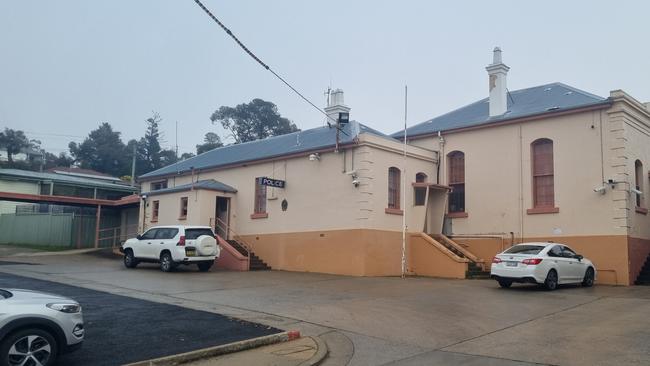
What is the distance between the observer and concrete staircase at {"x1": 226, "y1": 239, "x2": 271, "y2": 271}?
25031mm

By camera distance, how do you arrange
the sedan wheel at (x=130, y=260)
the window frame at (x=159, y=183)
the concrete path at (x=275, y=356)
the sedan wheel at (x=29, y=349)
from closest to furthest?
1. the sedan wheel at (x=29, y=349)
2. the concrete path at (x=275, y=356)
3. the sedan wheel at (x=130, y=260)
4. the window frame at (x=159, y=183)

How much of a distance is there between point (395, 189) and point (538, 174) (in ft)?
18.3

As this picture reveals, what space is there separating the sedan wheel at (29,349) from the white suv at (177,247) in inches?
575

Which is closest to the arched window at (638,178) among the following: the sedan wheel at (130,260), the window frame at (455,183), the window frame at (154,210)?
the window frame at (455,183)

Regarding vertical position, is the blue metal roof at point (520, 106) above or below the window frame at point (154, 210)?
above

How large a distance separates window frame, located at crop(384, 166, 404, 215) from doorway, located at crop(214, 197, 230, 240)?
8.45 metres

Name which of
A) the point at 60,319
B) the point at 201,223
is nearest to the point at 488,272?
the point at 201,223

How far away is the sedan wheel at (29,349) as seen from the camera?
6.88 m

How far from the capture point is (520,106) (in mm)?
24547

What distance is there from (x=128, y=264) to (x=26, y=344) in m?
17.2

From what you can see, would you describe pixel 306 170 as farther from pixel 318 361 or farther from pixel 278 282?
pixel 318 361

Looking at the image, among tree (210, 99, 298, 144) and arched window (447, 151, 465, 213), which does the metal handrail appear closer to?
arched window (447, 151, 465, 213)

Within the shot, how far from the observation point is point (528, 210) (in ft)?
74.0

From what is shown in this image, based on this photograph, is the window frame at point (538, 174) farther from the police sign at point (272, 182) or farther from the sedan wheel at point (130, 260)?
the sedan wheel at point (130, 260)
